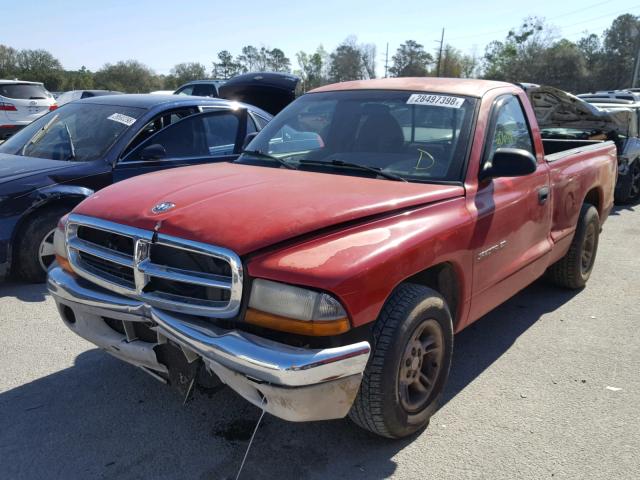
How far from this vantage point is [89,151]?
17.8 feet

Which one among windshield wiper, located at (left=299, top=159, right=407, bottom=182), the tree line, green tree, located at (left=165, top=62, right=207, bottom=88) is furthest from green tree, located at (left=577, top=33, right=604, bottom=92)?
windshield wiper, located at (left=299, top=159, right=407, bottom=182)

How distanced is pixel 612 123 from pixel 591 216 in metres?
4.04

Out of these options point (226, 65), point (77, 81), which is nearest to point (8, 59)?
point (77, 81)

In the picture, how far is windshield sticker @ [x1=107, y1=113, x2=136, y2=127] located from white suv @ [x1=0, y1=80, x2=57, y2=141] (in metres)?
11.0

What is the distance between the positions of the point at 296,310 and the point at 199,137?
4162 millimetres

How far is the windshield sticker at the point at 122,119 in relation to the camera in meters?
5.55

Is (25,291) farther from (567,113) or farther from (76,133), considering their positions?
(567,113)

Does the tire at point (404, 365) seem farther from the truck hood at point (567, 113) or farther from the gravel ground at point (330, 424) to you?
the truck hood at point (567, 113)

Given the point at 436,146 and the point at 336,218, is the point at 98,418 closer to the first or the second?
the point at 336,218

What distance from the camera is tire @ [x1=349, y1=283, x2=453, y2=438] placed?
2510 mm

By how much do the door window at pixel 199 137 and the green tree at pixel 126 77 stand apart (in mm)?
67078

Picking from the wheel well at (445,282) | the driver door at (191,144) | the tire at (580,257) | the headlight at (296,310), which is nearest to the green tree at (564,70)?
the tire at (580,257)

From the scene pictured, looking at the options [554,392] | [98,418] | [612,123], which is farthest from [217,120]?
[612,123]

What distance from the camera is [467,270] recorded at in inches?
123
